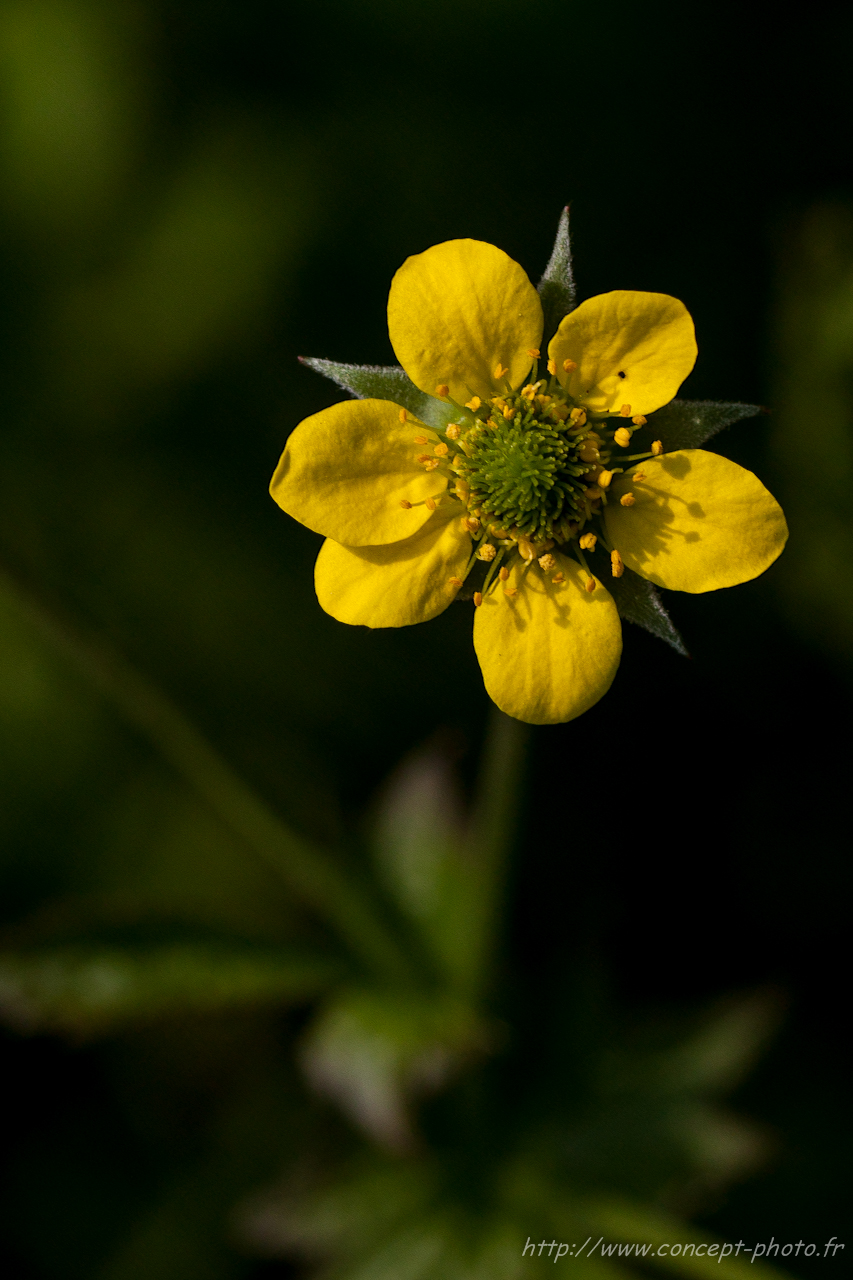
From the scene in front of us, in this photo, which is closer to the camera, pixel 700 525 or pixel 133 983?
pixel 700 525

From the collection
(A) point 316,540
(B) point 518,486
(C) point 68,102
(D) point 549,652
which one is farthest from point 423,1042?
(C) point 68,102

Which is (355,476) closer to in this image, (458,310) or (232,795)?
(458,310)

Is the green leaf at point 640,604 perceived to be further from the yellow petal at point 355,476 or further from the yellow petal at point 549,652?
the yellow petal at point 355,476

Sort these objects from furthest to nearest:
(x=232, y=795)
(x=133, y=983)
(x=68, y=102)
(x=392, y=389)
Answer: (x=68, y=102) < (x=232, y=795) < (x=133, y=983) < (x=392, y=389)

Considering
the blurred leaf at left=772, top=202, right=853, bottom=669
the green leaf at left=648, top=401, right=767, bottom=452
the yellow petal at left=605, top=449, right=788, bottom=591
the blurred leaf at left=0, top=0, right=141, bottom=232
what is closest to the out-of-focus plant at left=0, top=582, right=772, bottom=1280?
the yellow petal at left=605, top=449, right=788, bottom=591

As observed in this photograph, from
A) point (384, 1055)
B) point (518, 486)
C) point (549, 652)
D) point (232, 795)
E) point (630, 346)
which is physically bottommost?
point (384, 1055)
